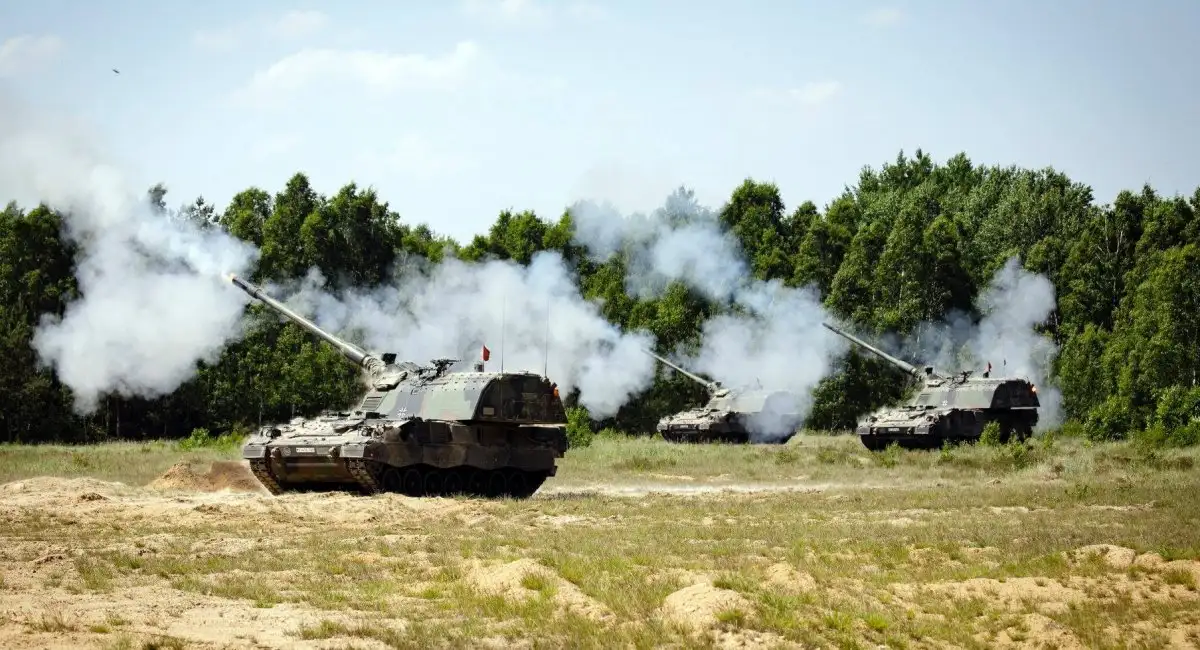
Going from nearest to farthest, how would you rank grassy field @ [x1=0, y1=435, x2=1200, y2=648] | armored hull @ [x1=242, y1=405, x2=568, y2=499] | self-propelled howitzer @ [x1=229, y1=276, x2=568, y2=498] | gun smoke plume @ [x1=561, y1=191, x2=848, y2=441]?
1. grassy field @ [x1=0, y1=435, x2=1200, y2=648]
2. armored hull @ [x1=242, y1=405, x2=568, y2=499]
3. self-propelled howitzer @ [x1=229, y1=276, x2=568, y2=498]
4. gun smoke plume @ [x1=561, y1=191, x2=848, y2=441]

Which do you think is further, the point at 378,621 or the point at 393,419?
the point at 393,419

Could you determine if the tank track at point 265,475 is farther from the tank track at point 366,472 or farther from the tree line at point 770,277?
the tree line at point 770,277

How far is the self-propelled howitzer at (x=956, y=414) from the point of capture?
4619 cm

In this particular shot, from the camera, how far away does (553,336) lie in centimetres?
4891

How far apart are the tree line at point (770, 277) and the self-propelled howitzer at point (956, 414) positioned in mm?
3406

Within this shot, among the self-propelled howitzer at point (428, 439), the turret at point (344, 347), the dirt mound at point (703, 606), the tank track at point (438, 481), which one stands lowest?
the dirt mound at point (703, 606)

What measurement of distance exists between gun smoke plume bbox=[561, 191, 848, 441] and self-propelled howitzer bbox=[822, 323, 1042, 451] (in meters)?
10.2

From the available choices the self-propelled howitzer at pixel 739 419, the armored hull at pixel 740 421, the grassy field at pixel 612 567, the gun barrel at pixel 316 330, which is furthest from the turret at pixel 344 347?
the armored hull at pixel 740 421

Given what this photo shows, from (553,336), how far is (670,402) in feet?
52.8

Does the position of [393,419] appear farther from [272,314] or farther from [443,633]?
[272,314]

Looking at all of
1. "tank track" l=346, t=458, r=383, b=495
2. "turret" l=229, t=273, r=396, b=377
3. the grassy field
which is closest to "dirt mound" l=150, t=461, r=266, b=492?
the grassy field

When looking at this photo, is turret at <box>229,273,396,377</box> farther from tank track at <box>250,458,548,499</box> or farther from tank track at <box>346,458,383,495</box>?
tank track at <box>346,458,383,495</box>

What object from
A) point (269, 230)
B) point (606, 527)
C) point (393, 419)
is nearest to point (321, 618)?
point (606, 527)

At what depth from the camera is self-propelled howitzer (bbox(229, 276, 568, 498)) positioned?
92.7 feet
